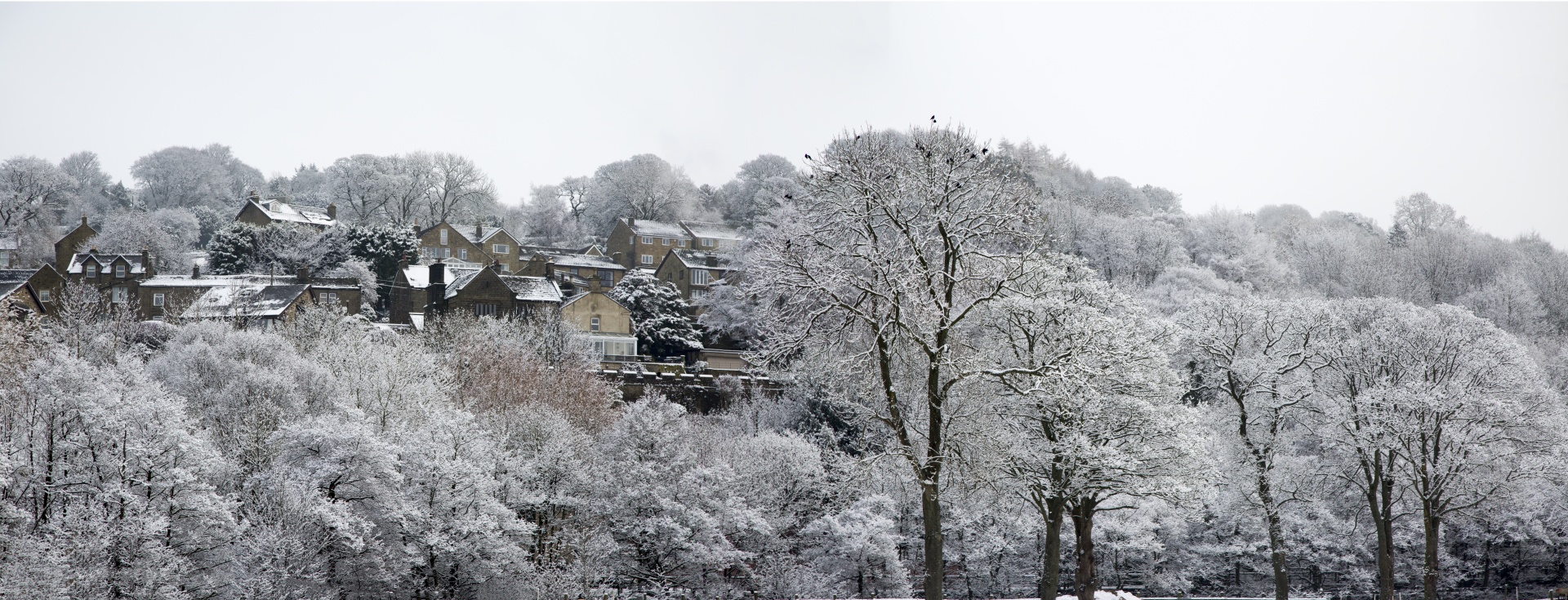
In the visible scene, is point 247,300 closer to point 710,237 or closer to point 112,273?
point 112,273

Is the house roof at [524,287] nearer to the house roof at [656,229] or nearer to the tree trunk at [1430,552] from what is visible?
the house roof at [656,229]

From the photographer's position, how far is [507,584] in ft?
95.5

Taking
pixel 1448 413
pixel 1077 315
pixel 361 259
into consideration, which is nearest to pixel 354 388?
pixel 1077 315

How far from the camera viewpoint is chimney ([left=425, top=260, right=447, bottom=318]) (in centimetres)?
5778

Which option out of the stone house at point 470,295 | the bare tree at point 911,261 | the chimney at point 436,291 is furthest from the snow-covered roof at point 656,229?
the bare tree at point 911,261

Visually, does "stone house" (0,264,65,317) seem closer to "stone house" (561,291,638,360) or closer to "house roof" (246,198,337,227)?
"house roof" (246,198,337,227)

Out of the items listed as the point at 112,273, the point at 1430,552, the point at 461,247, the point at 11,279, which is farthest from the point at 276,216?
the point at 1430,552

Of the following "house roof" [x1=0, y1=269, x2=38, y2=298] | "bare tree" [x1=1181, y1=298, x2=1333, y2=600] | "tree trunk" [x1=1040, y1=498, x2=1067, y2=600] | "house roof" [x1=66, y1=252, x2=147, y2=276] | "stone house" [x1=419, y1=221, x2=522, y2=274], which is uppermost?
"stone house" [x1=419, y1=221, x2=522, y2=274]

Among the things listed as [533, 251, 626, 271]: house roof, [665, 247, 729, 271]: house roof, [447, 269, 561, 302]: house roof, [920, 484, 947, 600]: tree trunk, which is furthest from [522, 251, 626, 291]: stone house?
[920, 484, 947, 600]: tree trunk

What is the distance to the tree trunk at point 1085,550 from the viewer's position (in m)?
23.2

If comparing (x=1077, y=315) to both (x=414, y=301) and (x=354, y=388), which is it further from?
(x=414, y=301)

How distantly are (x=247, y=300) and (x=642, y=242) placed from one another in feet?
128

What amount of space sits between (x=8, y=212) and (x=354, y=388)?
2922 inches

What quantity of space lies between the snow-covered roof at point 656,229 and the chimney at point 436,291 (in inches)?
1195
